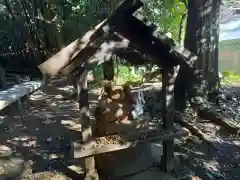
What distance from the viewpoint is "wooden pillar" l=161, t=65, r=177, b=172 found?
3541 mm

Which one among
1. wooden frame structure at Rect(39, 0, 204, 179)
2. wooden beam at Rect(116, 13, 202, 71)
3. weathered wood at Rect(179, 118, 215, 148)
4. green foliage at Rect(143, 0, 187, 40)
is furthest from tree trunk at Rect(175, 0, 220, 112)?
green foliage at Rect(143, 0, 187, 40)

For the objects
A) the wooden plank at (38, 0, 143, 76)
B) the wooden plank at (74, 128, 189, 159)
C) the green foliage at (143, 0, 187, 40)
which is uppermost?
the green foliage at (143, 0, 187, 40)

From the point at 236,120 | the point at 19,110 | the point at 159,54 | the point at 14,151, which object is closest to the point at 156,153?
the point at 159,54

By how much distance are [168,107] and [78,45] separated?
1594 millimetres

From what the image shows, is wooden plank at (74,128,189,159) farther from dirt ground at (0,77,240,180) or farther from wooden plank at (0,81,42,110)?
wooden plank at (0,81,42,110)

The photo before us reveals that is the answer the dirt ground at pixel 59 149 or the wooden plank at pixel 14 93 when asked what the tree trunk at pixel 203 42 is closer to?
the dirt ground at pixel 59 149

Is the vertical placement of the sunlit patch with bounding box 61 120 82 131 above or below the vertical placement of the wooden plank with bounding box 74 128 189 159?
below

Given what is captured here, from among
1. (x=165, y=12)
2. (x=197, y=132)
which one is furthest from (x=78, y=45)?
(x=165, y=12)

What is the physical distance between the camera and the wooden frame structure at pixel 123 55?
284 cm

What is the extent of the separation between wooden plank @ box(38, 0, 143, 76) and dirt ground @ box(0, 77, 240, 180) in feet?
6.66

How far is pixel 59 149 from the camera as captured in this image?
5.16 metres

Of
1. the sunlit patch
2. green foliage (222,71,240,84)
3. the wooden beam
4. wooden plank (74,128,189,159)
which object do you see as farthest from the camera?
green foliage (222,71,240,84)

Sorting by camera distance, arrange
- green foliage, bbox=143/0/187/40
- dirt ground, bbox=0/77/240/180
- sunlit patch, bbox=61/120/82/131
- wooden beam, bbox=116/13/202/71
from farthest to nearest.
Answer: green foliage, bbox=143/0/187/40, sunlit patch, bbox=61/120/82/131, dirt ground, bbox=0/77/240/180, wooden beam, bbox=116/13/202/71

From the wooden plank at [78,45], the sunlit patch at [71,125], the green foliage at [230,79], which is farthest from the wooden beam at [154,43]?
the green foliage at [230,79]
